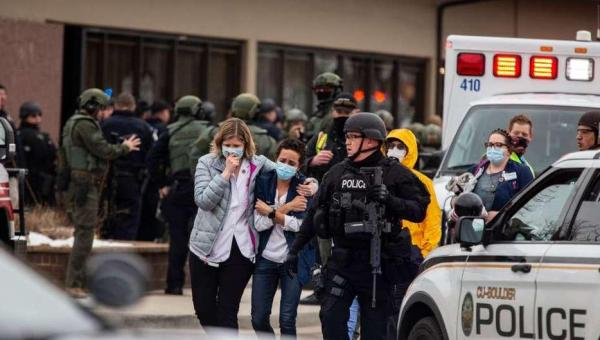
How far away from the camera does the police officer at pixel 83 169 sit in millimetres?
15367

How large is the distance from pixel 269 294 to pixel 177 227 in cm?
478

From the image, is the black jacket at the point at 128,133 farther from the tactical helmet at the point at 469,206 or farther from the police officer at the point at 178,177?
the tactical helmet at the point at 469,206

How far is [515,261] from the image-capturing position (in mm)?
8305

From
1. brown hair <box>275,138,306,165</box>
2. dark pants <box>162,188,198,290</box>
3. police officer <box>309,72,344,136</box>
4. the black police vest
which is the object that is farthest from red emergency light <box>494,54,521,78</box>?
the black police vest

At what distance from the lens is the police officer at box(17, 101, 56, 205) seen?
19156 millimetres

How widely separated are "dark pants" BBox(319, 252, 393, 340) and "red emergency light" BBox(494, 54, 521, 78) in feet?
17.4

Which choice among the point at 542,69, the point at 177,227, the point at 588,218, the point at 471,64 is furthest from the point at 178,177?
the point at 588,218

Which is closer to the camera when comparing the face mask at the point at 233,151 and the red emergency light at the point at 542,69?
the face mask at the point at 233,151

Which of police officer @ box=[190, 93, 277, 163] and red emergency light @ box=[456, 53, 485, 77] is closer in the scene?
red emergency light @ box=[456, 53, 485, 77]

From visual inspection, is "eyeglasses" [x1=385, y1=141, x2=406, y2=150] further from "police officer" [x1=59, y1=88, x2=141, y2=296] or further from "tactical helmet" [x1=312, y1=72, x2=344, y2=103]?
"police officer" [x1=59, y1=88, x2=141, y2=296]

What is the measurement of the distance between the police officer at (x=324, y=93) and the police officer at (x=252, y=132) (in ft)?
1.48

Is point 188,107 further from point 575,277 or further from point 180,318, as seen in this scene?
point 575,277

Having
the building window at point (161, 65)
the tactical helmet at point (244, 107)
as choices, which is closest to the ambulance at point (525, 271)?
the tactical helmet at point (244, 107)

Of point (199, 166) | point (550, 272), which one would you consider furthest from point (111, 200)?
point (550, 272)
